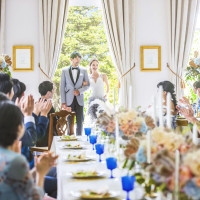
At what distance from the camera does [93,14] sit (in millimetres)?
10109

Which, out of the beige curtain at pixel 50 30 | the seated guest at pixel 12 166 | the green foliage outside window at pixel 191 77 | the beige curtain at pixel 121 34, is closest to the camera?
the seated guest at pixel 12 166

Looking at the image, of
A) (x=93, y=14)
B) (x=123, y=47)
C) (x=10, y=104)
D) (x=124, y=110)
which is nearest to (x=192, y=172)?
(x=10, y=104)

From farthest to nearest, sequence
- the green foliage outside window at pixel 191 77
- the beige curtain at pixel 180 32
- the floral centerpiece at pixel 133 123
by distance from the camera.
A: the beige curtain at pixel 180 32, the green foliage outside window at pixel 191 77, the floral centerpiece at pixel 133 123

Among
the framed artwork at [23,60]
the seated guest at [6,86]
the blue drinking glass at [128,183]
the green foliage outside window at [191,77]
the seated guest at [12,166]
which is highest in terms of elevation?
the framed artwork at [23,60]

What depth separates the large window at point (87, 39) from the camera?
9.92 m

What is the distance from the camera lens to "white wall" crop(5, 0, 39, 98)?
7.42m

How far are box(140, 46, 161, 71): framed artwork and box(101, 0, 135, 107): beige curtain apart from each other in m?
0.22

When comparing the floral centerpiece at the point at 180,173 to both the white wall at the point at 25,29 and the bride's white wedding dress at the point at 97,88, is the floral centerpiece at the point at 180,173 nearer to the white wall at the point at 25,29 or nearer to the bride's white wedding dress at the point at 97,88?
the bride's white wedding dress at the point at 97,88

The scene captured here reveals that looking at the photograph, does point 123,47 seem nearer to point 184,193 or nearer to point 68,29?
point 68,29

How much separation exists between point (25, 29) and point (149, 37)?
239 cm

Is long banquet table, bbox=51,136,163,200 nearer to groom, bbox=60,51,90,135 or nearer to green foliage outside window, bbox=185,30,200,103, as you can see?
groom, bbox=60,51,90,135

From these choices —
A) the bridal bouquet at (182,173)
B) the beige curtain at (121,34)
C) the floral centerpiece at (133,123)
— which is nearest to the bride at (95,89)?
the beige curtain at (121,34)

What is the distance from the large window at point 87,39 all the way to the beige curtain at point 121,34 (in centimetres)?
223

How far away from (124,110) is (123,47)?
4.90 metres
